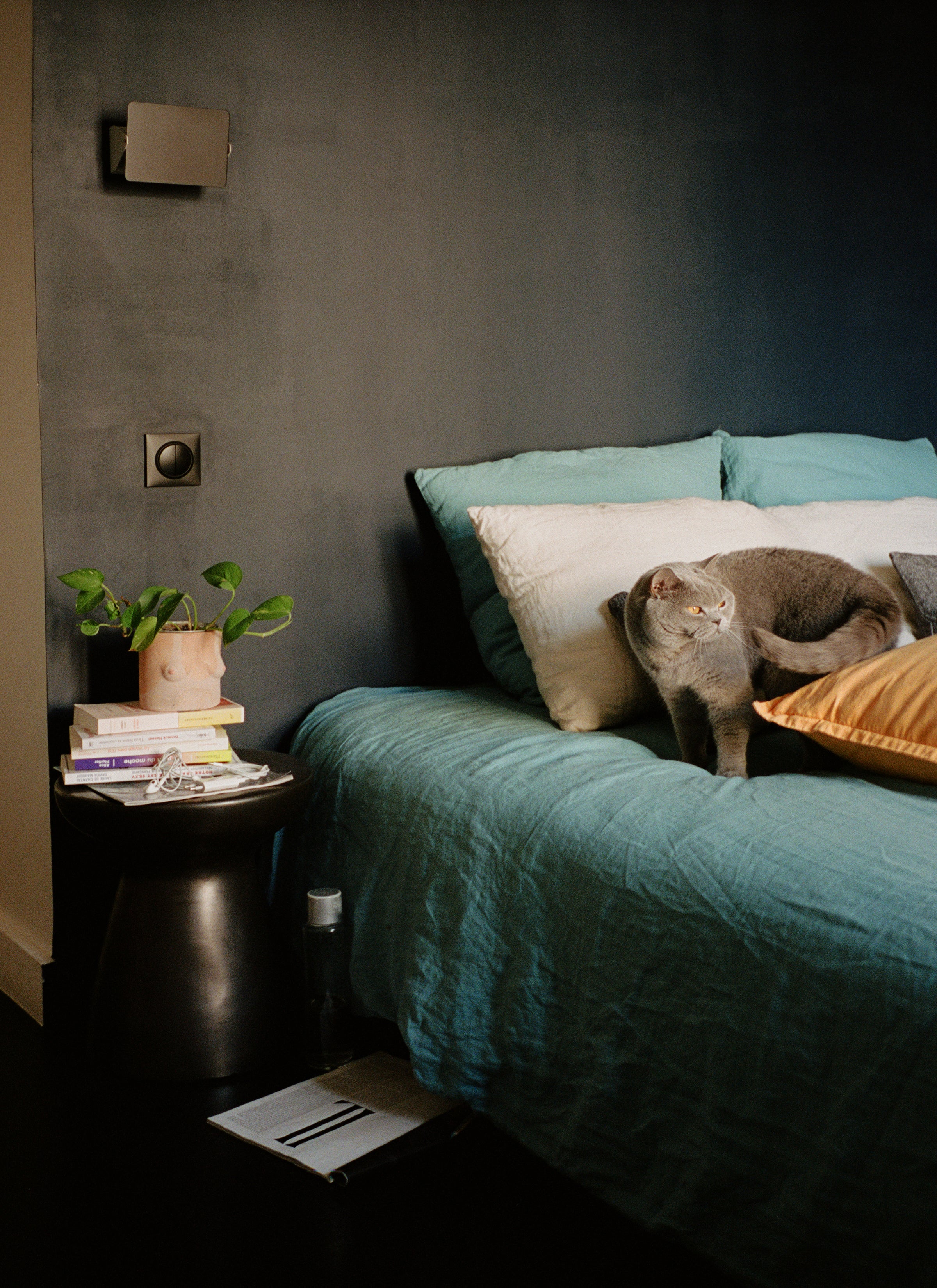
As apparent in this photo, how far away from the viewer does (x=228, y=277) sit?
2027mm

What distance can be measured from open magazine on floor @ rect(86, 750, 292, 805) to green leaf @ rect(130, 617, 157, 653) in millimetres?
218

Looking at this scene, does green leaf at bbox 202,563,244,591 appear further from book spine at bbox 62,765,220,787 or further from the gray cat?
the gray cat

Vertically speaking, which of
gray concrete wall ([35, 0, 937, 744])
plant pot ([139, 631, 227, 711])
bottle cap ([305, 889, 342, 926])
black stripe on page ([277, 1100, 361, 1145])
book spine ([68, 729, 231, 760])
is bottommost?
black stripe on page ([277, 1100, 361, 1145])

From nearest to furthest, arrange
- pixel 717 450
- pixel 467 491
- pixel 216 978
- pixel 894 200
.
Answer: pixel 216 978
pixel 467 491
pixel 717 450
pixel 894 200

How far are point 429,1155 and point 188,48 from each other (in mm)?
1894

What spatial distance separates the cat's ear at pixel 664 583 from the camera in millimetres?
1585

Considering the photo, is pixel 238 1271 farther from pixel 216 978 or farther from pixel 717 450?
pixel 717 450

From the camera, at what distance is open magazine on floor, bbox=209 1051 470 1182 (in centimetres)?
154

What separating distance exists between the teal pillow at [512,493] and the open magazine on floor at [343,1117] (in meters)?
0.73

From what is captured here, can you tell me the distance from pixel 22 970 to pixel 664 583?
1427 mm

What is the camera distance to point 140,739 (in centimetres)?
175

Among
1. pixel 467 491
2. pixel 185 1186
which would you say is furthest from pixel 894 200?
pixel 185 1186

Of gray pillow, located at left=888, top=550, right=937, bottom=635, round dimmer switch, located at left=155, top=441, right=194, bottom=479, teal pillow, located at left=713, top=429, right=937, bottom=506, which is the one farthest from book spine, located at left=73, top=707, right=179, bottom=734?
teal pillow, located at left=713, top=429, right=937, bottom=506

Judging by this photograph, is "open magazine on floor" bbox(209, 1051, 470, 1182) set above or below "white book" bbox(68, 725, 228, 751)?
below
